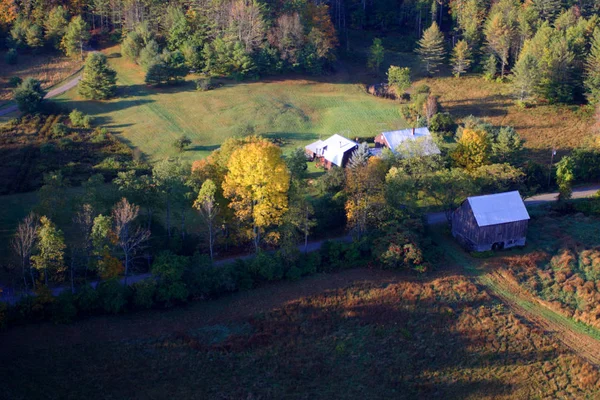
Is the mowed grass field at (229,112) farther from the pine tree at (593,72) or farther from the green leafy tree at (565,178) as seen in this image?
the pine tree at (593,72)

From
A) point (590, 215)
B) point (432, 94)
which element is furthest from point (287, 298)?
point (432, 94)

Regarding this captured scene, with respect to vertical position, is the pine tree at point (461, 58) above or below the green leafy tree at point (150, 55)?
below

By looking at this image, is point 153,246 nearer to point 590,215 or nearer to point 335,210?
point 335,210

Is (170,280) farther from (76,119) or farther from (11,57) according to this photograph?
(11,57)

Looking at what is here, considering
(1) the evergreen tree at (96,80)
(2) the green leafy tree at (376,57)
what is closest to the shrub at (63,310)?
(1) the evergreen tree at (96,80)

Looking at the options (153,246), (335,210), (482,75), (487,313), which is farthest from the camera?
(482,75)

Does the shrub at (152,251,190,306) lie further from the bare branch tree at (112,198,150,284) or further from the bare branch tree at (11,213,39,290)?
the bare branch tree at (11,213,39,290)

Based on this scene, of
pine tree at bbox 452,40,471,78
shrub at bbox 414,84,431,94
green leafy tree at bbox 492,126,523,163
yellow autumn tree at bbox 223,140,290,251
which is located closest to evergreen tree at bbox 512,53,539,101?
pine tree at bbox 452,40,471,78
